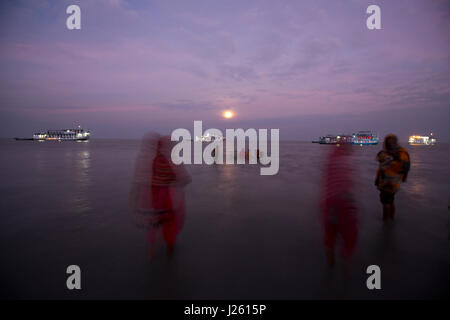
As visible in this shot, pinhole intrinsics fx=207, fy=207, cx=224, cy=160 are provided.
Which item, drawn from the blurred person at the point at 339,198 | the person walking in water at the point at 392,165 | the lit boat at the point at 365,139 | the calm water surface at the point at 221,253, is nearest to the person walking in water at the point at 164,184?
the calm water surface at the point at 221,253

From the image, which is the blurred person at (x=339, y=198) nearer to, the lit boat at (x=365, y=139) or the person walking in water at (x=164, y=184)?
the person walking in water at (x=164, y=184)

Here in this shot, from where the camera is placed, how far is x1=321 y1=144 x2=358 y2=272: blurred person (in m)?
3.04

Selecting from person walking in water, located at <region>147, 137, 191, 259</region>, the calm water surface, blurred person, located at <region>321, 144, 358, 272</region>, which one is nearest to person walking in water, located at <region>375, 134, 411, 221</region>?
the calm water surface

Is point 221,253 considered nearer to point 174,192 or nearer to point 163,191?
point 174,192

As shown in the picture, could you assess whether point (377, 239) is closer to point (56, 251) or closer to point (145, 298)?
point (145, 298)

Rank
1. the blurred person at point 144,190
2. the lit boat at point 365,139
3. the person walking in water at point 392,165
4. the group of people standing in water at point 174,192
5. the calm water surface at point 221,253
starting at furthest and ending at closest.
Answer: the lit boat at point 365,139
the person walking in water at point 392,165
the blurred person at point 144,190
the group of people standing in water at point 174,192
the calm water surface at point 221,253

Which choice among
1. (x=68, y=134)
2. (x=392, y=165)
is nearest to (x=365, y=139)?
(x=392, y=165)

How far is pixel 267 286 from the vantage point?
3.00m

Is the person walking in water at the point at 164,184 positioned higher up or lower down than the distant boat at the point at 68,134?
lower down

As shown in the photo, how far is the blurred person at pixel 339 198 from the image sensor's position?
→ 304 centimetres

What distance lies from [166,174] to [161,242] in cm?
169

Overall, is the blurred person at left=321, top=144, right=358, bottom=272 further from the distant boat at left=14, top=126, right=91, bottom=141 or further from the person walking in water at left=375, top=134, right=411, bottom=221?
the distant boat at left=14, top=126, right=91, bottom=141
